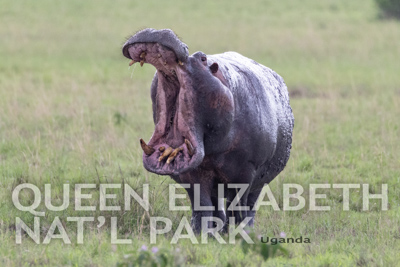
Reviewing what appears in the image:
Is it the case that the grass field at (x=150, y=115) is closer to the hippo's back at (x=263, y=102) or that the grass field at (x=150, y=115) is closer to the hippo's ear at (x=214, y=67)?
the hippo's back at (x=263, y=102)

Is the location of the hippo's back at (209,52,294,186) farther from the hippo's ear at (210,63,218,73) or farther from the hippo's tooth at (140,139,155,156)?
the hippo's tooth at (140,139,155,156)

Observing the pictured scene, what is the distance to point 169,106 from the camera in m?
4.96

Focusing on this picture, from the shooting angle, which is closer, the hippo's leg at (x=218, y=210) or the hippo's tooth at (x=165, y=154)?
the hippo's tooth at (x=165, y=154)

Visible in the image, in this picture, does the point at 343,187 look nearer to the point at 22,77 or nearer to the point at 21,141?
the point at 21,141

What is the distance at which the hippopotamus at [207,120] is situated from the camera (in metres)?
4.71

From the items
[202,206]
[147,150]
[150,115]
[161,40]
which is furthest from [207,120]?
[150,115]

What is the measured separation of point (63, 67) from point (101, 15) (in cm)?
872

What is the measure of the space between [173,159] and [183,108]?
33 centimetres

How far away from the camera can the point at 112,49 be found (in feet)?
63.4

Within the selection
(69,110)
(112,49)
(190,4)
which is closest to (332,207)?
(69,110)

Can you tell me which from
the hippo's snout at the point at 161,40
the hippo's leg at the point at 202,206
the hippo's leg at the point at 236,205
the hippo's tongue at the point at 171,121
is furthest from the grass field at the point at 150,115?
the hippo's snout at the point at 161,40

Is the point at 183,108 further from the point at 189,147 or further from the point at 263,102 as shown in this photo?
the point at 263,102

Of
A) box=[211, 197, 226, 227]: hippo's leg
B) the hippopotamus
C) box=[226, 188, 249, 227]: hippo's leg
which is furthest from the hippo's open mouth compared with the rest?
box=[211, 197, 226, 227]: hippo's leg

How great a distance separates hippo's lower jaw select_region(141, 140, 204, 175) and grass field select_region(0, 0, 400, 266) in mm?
558
